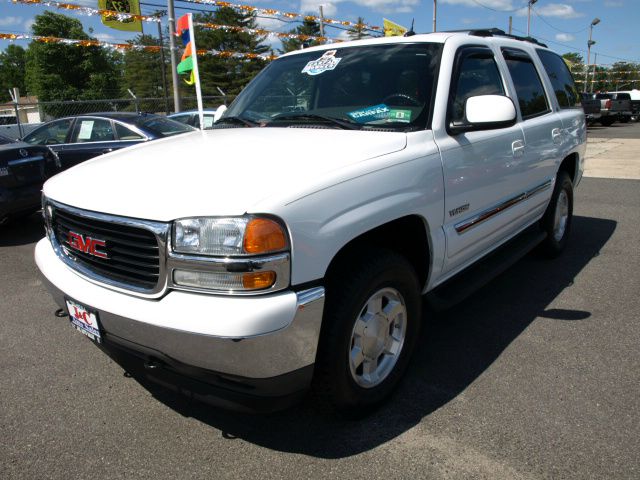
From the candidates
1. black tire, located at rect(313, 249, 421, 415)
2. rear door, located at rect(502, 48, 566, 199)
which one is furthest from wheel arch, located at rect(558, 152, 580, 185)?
black tire, located at rect(313, 249, 421, 415)

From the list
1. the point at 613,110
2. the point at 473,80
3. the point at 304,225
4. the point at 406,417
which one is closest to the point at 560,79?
the point at 473,80

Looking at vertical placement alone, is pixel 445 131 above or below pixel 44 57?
below

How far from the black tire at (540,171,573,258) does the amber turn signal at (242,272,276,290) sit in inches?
137

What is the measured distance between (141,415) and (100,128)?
6283mm

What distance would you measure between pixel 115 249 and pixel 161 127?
20.3 feet

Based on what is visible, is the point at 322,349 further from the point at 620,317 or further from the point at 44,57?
the point at 44,57

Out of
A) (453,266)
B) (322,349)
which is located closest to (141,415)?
(322,349)

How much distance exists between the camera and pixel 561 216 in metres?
5.03

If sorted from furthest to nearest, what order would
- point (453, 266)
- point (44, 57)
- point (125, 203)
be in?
point (44, 57) < point (453, 266) < point (125, 203)

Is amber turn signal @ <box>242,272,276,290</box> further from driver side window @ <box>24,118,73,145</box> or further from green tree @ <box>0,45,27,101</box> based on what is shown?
green tree @ <box>0,45,27,101</box>

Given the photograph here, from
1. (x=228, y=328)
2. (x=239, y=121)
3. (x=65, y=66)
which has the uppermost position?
(x=65, y=66)

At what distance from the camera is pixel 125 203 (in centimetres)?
212

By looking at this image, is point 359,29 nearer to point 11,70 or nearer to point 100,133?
point 100,133

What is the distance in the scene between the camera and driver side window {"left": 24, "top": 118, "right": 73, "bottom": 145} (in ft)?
26.5
